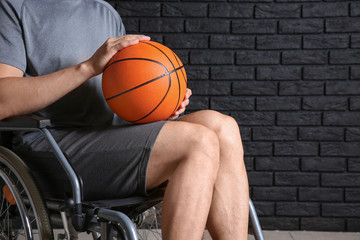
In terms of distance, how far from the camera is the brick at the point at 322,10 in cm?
234

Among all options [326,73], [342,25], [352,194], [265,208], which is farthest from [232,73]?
[352,194]

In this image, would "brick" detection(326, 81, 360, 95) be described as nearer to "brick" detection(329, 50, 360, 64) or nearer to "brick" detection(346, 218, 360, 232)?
"brick" detection(329, 50, 360, 64)

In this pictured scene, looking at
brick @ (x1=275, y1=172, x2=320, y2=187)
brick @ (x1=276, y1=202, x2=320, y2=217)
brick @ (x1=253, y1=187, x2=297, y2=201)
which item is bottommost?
brick @ (x1=276, y1=202, x2=320, y2=217)

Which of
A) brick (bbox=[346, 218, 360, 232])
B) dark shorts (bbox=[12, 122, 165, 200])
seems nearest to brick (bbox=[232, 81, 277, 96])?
brick (bbox=[346, 218, 360, 232])

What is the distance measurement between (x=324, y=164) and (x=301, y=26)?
75cm

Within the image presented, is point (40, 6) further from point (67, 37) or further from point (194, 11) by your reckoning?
point (194, 11)

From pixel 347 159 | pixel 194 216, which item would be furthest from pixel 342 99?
pixel 194 216

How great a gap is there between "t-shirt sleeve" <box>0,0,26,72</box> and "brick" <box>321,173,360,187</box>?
1756 millimetres

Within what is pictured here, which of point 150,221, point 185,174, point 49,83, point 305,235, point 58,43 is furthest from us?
point 305,235

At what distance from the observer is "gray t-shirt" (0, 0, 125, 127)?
1188 mm

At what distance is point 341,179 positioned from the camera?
2.38 meters

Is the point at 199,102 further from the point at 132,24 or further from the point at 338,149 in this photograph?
the point at 338,149

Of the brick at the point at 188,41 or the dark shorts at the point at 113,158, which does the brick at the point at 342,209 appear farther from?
the dark shorts at the point at 113,158

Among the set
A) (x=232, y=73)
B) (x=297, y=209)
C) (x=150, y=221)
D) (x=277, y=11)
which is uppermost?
(x=277, y=11)
